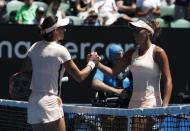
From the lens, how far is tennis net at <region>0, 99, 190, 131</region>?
6.30 metres

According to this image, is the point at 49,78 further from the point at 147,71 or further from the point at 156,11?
the point at 156,11

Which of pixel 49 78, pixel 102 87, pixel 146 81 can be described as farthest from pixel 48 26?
pixel 102 87

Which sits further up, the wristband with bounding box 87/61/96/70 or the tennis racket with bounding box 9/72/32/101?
the wristband with bounding box 87/61/96/70

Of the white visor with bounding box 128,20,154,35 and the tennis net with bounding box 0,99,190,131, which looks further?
the white visor with bounding box 128,20,154,35

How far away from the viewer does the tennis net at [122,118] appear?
6.30m

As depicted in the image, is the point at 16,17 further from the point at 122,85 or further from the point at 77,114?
the point at 77,114

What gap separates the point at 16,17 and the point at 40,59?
6.92 metres

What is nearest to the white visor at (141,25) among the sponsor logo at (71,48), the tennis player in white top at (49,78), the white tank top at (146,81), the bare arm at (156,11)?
the white tank top at (146,81)

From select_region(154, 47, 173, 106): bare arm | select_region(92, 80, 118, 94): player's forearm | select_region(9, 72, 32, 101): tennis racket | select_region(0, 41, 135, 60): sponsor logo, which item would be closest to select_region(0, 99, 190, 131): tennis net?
select_region(9, 72, 32, 101): tennis racket

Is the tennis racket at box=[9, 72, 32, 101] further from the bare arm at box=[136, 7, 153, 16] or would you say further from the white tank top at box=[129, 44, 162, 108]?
the bare arm at box=[136, 7, 153, 16]

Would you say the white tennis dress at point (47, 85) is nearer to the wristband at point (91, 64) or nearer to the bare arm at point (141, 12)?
the wristband at point (91, 64)

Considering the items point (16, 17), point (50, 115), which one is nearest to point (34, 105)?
point (50, 115)

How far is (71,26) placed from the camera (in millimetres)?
12352

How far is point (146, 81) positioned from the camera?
688 centimetres
